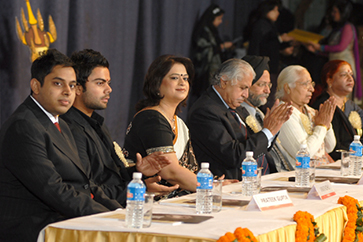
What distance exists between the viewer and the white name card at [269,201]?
1963 millimetres

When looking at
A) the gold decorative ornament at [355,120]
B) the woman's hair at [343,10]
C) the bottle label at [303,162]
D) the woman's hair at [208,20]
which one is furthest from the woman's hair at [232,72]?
the woman's hair at [343,10]

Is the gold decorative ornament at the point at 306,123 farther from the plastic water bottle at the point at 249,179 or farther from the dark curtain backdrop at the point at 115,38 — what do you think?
the dark curtain backdrop at the point at 115,38

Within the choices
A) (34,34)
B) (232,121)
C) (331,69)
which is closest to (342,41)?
(331,69)

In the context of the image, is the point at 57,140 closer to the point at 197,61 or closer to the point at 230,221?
the point at 230,221

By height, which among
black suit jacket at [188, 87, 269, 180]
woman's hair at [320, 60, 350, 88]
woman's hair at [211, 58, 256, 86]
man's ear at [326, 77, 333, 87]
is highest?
woman's hair at [320, 60, 350, 88]

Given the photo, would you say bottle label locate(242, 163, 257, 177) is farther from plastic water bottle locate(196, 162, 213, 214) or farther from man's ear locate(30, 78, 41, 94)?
man's ear locate(30, 78, 41, 94)

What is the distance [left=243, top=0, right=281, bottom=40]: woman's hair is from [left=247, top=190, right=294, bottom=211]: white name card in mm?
5161

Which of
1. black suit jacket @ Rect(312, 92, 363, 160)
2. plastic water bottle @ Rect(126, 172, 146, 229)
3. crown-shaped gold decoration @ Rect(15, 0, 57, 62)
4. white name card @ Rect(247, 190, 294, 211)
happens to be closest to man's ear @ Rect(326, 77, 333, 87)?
black suit jacket @ Rect(312, 92, 363, 160)

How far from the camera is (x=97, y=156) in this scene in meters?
2.56

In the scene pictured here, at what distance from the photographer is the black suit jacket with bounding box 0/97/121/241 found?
200cm

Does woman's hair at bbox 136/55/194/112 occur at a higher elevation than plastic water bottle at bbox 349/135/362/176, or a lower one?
higher

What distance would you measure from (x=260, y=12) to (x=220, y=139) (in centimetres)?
429

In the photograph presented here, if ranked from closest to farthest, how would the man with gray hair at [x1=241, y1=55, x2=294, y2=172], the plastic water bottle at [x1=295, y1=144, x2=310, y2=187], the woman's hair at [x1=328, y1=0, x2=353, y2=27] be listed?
the plastic water bottle at [x1=295, y1=144, x2=310, y2=187]
the man with gray hair at [x1=241, y1=55, x2=294, y2=172]
the woman's hair at [x1=328, y1=0, x2=353, y2=27]

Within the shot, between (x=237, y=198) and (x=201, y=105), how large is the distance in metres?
1.10
